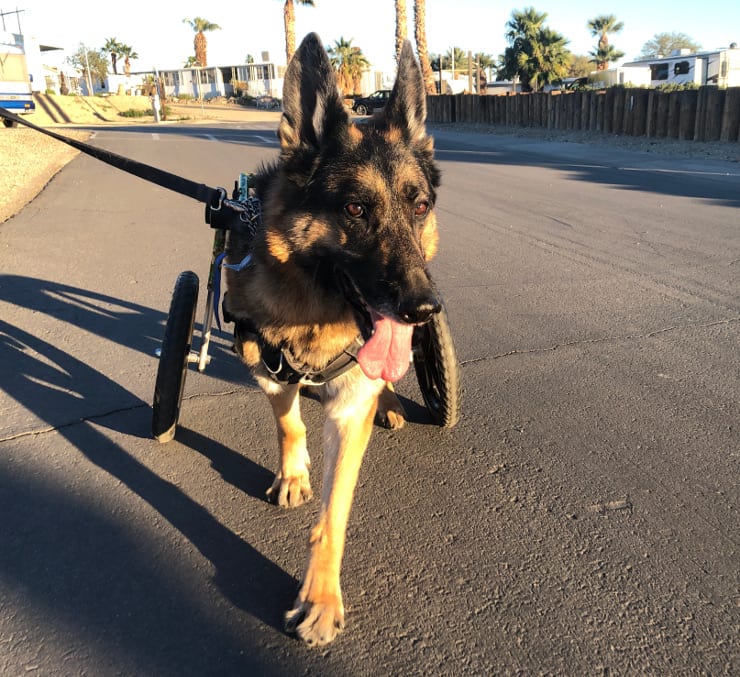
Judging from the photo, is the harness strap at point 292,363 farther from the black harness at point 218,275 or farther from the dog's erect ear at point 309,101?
the dog's erect ear at point 309,101

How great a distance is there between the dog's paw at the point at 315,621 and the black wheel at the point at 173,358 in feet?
4.89

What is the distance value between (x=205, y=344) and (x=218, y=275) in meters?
0.42

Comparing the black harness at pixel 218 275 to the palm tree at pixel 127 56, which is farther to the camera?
the palm tree at pixel 127 56

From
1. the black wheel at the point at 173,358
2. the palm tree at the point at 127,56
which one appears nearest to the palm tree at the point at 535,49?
the black wheel at the point at 173,358

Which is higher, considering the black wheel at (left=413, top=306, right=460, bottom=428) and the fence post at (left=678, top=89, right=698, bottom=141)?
the fence post at (left=678, top=89, right=698, bottom=141)

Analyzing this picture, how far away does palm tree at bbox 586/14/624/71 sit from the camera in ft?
221

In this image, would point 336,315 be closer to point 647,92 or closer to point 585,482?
point 585,482

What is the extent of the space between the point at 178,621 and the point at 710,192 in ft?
40.6

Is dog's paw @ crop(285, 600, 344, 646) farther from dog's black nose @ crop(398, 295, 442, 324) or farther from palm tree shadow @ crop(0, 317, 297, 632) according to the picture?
dog's black nose @ crop(398, 295, 442, 324)

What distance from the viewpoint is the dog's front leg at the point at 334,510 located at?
7.72ft

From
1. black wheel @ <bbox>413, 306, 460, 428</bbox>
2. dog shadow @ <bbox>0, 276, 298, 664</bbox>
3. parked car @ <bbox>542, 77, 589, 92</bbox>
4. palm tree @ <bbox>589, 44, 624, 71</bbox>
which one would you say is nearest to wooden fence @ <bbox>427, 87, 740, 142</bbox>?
parked car @ <bbox>542, 77, 589, 92</bbox>

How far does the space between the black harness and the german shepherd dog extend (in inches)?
0.5

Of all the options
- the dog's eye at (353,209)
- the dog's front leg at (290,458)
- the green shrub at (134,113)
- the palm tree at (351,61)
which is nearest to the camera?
the dog's eye at (353,209)

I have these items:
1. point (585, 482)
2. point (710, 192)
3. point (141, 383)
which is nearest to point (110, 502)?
point (141, 383)
